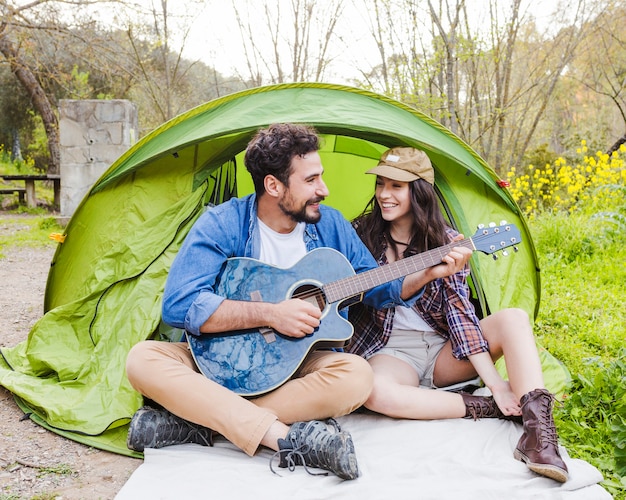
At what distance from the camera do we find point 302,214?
2.36m

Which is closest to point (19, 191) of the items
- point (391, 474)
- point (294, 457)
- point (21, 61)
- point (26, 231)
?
point (21, 61)

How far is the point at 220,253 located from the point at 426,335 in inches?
36.5

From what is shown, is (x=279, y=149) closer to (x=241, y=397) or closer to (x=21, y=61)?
(x=241, y=397)

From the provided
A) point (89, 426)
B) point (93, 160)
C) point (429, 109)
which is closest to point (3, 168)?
point (93, 160)

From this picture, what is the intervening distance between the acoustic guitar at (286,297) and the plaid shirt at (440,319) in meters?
0.26

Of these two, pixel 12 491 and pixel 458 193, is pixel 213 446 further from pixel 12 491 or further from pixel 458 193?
pixel 458 193

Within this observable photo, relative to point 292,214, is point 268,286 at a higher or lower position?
lower

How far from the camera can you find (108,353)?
8.81ft

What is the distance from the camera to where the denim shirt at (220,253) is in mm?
2146

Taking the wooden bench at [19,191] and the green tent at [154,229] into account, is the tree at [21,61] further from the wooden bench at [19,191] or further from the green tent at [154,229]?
the green tent at [154,229]

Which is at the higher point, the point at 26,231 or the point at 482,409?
the point at 26,231

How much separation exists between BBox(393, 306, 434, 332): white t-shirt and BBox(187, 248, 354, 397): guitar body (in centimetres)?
44

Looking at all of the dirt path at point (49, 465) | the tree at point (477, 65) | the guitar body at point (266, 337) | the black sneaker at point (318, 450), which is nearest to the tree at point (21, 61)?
the tree at point (477, 65)

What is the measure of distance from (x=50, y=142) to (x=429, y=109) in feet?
25.4
